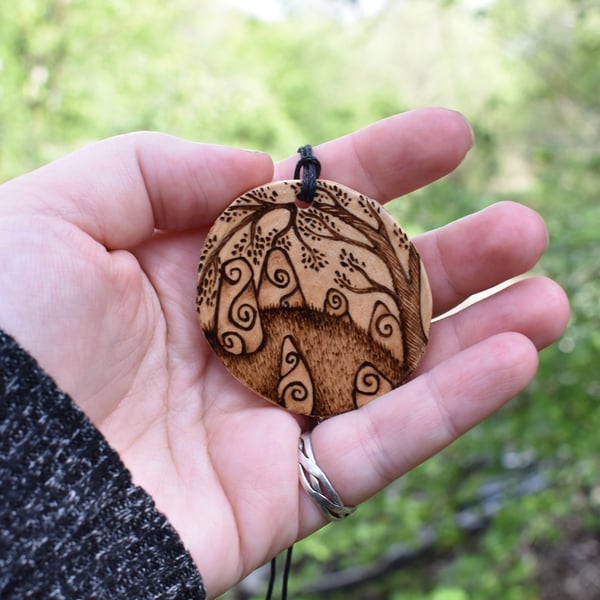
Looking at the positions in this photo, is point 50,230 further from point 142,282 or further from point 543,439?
point 543,439

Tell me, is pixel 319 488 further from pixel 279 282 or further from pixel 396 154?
pixel 396 154

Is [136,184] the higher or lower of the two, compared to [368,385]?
higher

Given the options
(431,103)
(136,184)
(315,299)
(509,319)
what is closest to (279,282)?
(315,299)

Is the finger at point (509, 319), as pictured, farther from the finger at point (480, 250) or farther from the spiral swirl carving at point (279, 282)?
the spiral swirl carving at point (279, 282)

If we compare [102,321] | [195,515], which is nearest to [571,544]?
[195,515]

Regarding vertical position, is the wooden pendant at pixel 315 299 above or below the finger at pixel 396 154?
below

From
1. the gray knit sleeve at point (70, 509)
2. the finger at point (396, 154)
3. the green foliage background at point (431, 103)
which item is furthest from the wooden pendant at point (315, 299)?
the green foliage background at point (431, 103)

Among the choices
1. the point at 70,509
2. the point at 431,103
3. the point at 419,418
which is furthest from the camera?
the point at 431,103
